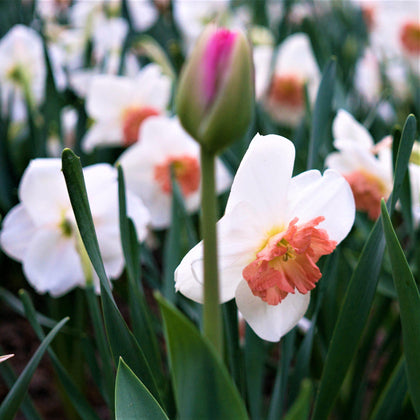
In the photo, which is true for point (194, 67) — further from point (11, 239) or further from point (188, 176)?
point (188, 176)

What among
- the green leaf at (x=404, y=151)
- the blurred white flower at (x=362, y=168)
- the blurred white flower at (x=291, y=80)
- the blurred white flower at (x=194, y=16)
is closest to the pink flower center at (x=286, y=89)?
the blurred white flower at (x=291, y=80)

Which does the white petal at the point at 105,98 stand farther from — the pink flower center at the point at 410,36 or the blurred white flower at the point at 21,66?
the pink flower center at the point at 410,36

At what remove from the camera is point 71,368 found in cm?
91

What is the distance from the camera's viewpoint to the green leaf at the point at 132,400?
0.33 metres

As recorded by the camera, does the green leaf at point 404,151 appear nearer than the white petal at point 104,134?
Yes

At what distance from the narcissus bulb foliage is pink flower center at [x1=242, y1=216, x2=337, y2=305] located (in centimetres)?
10

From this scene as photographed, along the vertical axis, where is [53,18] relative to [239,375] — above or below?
above

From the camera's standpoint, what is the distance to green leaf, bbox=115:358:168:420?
33cm

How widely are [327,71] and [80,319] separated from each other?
52cm

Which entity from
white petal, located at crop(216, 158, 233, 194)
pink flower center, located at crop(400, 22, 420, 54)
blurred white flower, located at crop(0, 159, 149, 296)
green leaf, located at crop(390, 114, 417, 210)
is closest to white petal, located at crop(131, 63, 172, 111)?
white petal, located at crop(216, 158, 233, 194)

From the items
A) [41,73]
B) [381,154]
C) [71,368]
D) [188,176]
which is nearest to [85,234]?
[381,154]

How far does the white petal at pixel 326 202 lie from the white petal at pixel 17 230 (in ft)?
1.12

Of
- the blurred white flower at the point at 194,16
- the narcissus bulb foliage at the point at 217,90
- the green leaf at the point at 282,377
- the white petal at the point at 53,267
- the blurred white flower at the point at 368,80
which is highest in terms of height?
the blurred white flower at the point at 194,16

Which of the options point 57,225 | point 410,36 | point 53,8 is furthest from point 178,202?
point 410,36
